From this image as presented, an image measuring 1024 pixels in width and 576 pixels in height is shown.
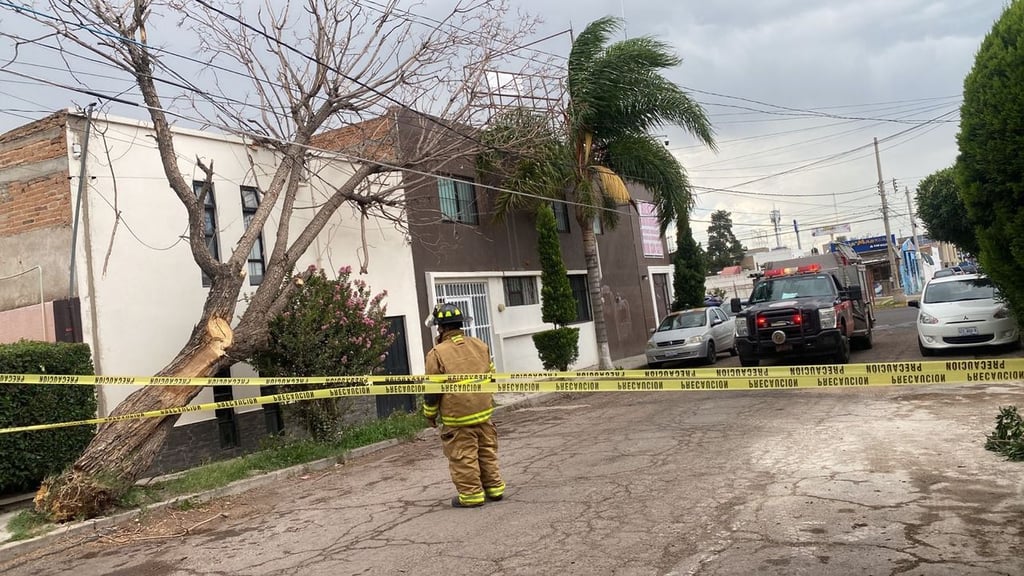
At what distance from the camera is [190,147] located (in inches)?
466

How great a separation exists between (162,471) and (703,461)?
7.22m

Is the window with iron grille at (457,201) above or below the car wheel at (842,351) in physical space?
above

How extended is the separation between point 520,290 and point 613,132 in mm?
4522

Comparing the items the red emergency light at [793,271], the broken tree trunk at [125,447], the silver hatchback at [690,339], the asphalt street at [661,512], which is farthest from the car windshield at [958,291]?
the broken tree trunk at [125,447]

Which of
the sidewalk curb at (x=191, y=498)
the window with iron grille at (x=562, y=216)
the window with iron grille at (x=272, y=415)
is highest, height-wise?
the window with iron grille at (x=562, y=216)

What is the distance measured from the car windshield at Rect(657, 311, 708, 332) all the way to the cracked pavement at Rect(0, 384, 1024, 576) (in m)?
9.86

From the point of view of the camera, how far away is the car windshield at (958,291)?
14.6 metres

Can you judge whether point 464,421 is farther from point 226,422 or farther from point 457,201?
point 457,201

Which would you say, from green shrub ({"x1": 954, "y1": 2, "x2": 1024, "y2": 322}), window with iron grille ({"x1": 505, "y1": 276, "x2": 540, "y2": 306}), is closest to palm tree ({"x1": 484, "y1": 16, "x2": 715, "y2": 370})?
window with iron grille ({"x1": 505, "y1": 276, "x2": 540, "y2": 306})

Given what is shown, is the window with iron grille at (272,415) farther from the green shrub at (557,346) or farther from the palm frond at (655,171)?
the palm frond at (655,171)

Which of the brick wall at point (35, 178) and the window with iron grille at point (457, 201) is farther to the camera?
the window with iron grille at point (457, 201)

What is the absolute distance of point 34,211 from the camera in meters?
10.3

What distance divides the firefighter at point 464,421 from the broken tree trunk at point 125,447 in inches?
141

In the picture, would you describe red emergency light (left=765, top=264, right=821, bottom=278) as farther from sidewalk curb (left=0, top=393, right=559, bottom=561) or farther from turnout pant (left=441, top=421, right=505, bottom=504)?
turnout pant (left=441, top=421, right=505, bottom=504)
